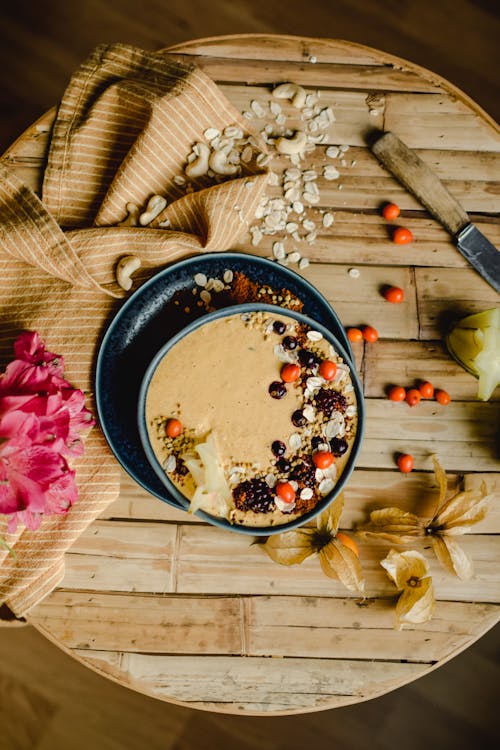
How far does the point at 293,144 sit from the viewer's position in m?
0.98

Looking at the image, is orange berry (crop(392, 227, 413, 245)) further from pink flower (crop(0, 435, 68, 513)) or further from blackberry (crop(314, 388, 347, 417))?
pink flower (crop(0, 435, 68, 513))

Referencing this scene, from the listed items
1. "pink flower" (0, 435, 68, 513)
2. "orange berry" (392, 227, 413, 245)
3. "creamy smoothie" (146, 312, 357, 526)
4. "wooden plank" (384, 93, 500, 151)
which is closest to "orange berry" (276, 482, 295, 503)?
"creamy smoothie" (146, 312, 357, 526)

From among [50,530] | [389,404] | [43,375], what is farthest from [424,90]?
[50,530]

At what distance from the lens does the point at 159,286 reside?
0.93 m

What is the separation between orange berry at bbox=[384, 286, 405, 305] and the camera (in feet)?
3.23

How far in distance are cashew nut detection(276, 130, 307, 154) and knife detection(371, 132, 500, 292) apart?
4.6 inches

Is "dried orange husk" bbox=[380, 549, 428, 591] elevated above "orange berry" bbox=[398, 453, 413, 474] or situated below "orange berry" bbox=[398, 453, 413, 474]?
below

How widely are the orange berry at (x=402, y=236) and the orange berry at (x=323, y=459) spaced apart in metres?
0.37

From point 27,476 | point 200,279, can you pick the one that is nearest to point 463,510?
point 200,279

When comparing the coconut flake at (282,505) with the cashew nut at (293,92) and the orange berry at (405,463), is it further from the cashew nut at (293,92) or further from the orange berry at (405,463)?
the cashew nut at (293,92)

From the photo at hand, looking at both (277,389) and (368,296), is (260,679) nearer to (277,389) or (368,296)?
(277,389)

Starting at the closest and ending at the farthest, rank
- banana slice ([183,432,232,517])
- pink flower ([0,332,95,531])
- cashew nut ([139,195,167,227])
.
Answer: pink flower ([0,332,95,531]) → banana slice ([183,432,232,517]) → cashew nut ([139,195,167,227])

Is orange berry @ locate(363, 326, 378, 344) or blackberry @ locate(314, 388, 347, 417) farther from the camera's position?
orange berry @ locate(363, 326, 378, 344)

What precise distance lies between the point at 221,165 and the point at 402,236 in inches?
12.3
